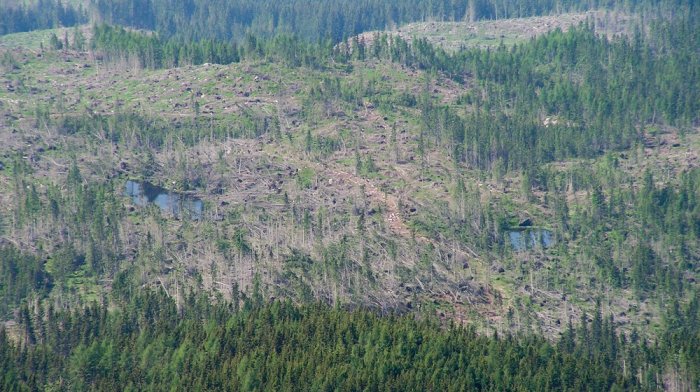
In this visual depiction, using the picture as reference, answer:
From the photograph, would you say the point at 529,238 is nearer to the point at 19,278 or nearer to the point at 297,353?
the point at 297,353

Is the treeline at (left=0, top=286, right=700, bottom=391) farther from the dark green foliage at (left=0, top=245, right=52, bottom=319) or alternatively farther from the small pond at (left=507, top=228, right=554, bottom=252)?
the small pond at (left=507, top=228, right=554, bottom=252)

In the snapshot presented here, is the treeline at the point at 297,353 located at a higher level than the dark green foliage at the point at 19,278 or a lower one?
lower

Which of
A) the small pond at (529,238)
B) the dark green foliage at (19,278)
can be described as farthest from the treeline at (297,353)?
the small pond at (529,238)

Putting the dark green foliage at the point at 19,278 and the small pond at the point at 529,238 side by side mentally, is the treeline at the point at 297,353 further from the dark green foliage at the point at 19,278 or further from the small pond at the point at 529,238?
the small pond at the point at 529,238

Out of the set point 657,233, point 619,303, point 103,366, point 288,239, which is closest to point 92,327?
point 103,366

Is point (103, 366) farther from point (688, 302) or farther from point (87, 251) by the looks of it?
point (688, 302)

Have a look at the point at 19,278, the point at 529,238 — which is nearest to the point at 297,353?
the point at 19,278
